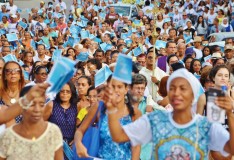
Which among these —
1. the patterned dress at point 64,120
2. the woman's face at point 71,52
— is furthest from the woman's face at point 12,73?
the woman's face at point 71,52

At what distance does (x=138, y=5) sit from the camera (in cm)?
2772

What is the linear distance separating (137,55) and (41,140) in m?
7.13

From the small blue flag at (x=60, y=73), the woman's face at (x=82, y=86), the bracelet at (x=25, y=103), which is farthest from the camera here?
the woman's face at (x=82, y=86)

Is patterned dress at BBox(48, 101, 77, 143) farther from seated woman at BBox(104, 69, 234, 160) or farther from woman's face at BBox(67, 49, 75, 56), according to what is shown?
woman's face at BBox(67, 49, 75, 56)

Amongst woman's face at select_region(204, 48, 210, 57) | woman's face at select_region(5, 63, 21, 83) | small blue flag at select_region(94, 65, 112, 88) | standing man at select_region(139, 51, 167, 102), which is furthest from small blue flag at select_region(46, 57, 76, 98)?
woman's face at select_region(204, 48, 210, 57)

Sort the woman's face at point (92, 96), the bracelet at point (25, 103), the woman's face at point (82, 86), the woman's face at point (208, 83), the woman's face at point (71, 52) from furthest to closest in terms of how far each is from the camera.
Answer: the woman's face at point (71, 52) < the woman's face at point (82, 86) < the woman's face at point (208, 83) < the woman's face at point (92, 96) < the bracelet at point (25, 103)

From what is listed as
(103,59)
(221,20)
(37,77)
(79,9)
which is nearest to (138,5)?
(79,9)

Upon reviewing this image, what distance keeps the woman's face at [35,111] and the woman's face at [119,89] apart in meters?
0.56

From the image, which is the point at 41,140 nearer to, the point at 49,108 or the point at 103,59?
the point at 49,108

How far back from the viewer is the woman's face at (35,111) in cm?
503

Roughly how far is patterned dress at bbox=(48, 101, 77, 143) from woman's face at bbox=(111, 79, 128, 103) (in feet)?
5.72

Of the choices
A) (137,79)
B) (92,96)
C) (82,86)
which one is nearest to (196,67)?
(82,86)

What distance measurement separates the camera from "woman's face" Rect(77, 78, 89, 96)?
896 cm

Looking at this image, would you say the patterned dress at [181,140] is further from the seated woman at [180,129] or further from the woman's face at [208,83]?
the woman's face at [208,83]
